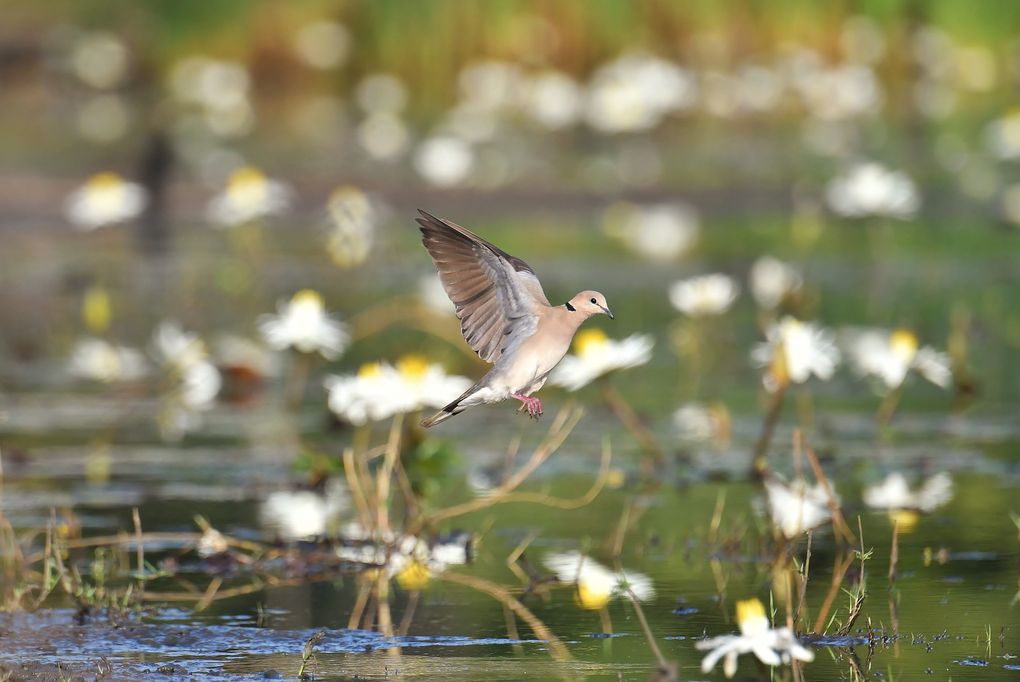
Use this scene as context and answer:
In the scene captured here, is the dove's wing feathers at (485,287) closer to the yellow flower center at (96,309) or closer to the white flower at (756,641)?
the white flower at (756,641)

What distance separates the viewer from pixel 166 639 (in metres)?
5.95

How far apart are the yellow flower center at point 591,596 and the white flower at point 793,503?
888 mm

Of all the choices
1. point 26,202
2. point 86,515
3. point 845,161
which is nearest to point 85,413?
point 86,515

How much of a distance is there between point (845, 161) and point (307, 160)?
17.3 ft

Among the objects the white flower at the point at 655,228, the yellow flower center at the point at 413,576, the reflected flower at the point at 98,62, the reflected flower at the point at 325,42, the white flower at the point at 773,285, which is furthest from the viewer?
the reflected flower at the point at 98,62

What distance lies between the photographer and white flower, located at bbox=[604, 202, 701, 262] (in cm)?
1691

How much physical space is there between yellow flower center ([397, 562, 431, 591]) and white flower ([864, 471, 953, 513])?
1.74m

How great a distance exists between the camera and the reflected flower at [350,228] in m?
13.6

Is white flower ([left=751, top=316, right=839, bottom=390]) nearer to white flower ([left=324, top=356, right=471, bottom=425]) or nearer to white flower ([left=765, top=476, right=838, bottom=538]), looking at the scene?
white flower ([left=765, top=476, right=838, bottom=538])

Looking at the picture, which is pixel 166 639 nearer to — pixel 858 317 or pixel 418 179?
pixel 858 317

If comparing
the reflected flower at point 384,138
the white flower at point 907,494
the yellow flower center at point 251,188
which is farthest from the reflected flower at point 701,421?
the reflected flower at point 384,138

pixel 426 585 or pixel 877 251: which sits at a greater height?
pixel 877 251

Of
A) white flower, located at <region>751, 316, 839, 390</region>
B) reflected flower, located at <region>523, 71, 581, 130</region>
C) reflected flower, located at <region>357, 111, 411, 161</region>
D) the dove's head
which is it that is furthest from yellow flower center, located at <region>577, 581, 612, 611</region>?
reflected flower, located at <region>523, 71, 581, 130</region>

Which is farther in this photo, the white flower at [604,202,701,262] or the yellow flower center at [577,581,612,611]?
the white flower at [604,202,701,262]
